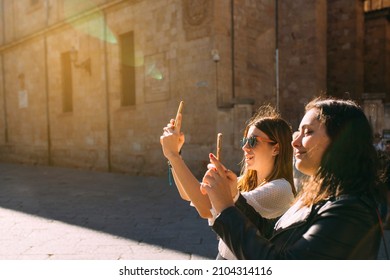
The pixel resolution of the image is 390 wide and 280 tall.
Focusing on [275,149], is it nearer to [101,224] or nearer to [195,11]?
[101,224]

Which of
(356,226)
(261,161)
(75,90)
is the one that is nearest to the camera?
(356,226)

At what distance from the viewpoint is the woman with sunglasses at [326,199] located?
3.30ft

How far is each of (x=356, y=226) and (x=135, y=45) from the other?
11217 millimetres

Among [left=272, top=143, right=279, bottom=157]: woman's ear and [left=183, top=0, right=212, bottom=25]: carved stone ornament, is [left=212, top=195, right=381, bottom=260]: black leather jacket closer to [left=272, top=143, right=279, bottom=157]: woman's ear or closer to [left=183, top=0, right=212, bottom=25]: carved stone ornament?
[left=272, top=143, right=279, bottom=157]: woman's ear

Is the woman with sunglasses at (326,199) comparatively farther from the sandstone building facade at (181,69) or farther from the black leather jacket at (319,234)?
the sandstone building facade at (181,69)

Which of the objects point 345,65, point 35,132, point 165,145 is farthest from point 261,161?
point 35,132

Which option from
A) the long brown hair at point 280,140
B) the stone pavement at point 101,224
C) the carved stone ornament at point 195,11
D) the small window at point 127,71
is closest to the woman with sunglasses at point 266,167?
the long brown hair at point 280,140

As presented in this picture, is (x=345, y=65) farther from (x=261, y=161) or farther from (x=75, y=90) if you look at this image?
(x=261, y=161)

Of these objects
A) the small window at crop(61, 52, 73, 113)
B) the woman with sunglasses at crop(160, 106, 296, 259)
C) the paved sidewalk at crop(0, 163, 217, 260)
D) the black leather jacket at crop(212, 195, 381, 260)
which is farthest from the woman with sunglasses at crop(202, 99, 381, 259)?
the small window at crop(61, 52, 73, 113)

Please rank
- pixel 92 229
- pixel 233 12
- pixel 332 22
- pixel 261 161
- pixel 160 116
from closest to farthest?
pixel 261 161 < pixel 92 229 < pixel 233 12 < pixel 160 116 < pixel 332 22

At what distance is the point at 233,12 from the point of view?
9.81 meters

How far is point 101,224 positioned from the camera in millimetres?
5320

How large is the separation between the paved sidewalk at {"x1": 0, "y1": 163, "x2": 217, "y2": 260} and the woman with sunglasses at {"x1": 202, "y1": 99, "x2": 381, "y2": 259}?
9.17 feet

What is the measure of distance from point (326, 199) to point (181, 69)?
30.8 feet
